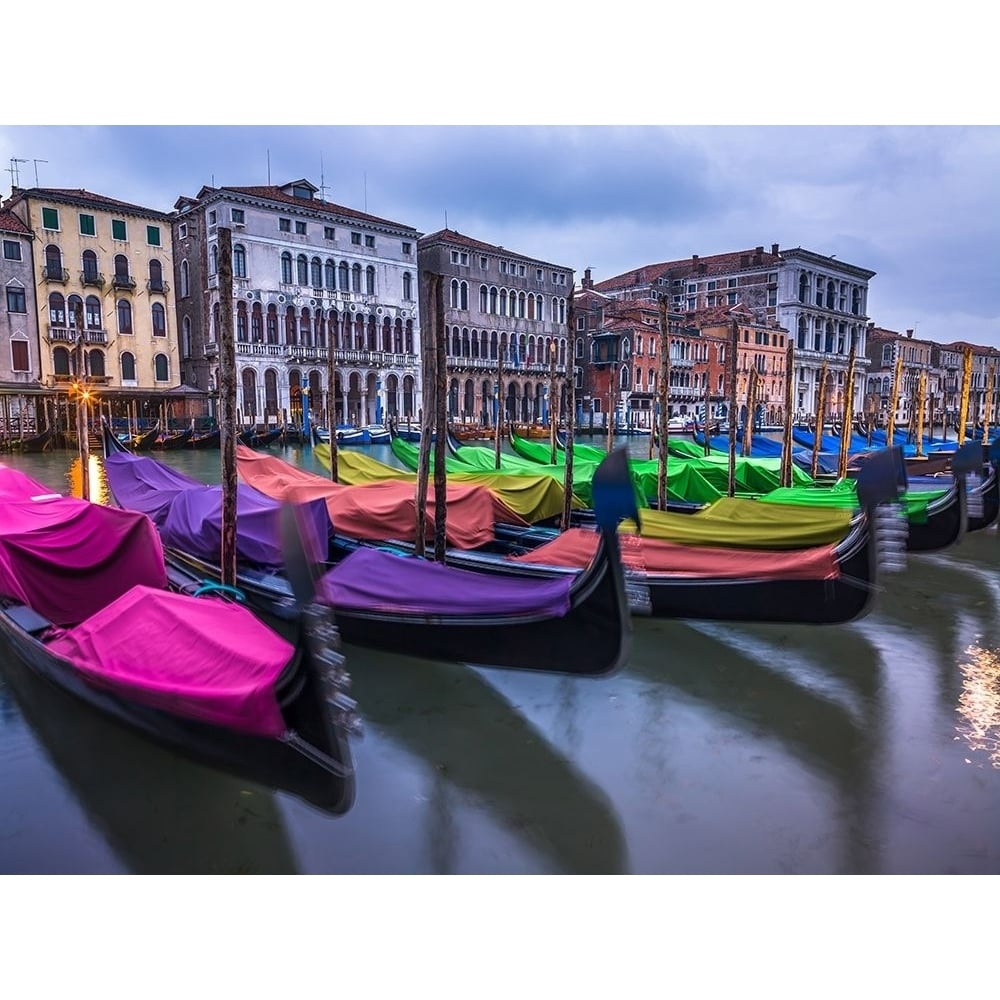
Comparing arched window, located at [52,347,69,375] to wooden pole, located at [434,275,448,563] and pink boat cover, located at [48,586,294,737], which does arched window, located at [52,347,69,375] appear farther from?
pink boat cover, located at [48,586,294,737]

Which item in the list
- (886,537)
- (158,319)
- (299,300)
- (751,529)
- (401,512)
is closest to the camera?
(886,537)

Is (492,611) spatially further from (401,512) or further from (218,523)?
(218,523)

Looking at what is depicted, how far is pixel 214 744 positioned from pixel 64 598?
6.17ft

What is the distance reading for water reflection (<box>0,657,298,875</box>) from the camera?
100.0 inches

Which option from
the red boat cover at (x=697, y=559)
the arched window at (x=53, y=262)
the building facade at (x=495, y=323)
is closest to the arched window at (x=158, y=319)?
the arched window at (x=53, y=262)

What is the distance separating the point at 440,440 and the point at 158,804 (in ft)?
10.4

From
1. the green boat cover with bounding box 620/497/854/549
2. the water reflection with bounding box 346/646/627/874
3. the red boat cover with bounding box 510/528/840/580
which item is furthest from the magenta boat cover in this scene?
the green boat cover with bounding box 620/497/854/549

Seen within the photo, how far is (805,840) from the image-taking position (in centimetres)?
265

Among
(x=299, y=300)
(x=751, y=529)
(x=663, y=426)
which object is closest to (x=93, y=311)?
(x=299, y=300)

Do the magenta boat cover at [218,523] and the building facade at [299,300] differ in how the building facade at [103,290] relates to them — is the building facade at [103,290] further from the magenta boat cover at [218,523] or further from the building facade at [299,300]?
the magenta boat cover at [218,523]

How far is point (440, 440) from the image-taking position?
5445mm

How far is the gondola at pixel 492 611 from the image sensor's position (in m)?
3.34

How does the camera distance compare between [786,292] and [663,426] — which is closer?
[663,426]

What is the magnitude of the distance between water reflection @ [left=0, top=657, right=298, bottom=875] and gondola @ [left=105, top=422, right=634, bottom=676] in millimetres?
1076
